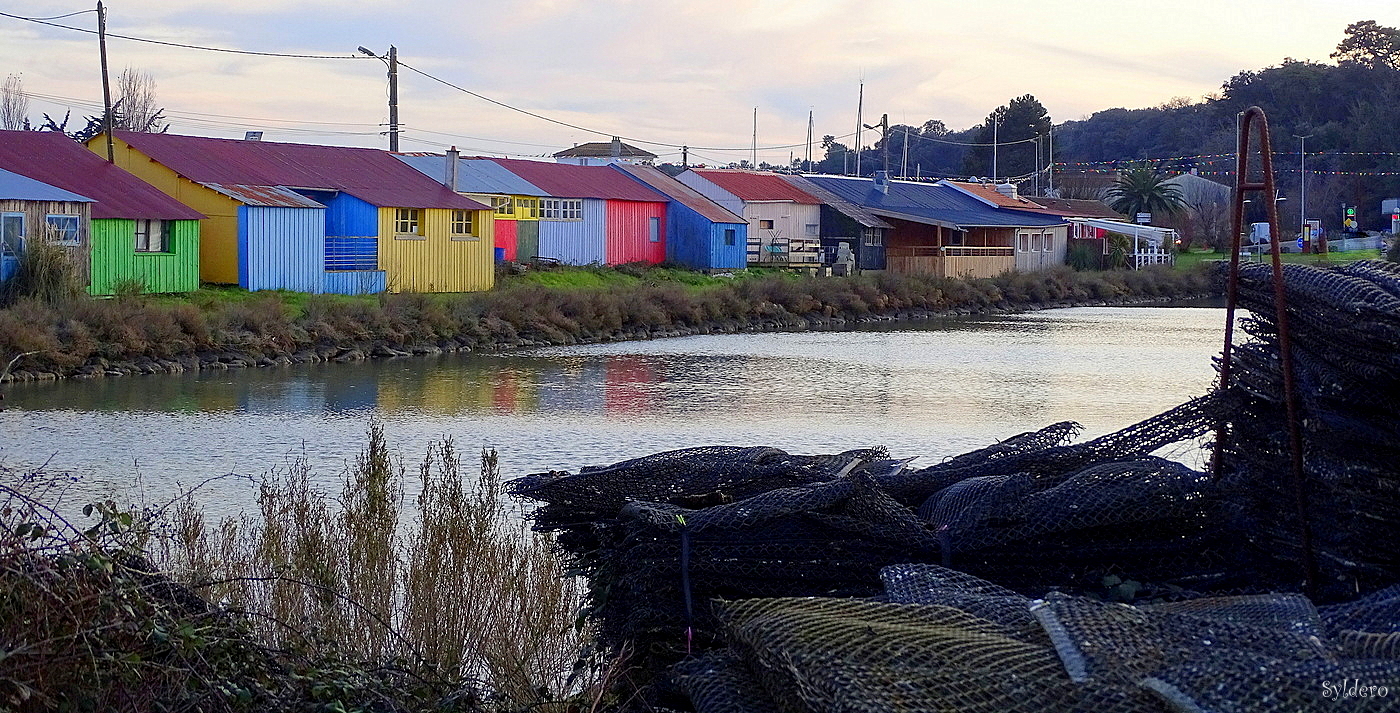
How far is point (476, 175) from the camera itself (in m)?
46.0

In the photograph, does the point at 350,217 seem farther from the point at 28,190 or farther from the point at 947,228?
the point at 947,228

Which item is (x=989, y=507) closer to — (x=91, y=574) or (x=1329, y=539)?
(x=1329, y=539)

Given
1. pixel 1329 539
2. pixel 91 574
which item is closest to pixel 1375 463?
pixel 1329 539

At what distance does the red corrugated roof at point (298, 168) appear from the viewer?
1435 inches

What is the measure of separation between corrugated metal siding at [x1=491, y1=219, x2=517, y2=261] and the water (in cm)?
1118

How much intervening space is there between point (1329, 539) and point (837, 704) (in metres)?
2.50

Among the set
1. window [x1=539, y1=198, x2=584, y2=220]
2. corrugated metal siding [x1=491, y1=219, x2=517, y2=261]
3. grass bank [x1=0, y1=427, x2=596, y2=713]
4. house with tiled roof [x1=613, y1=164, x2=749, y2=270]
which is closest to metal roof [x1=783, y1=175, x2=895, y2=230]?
house with tiled roof [x1=613, y1=164, x2=749, y2=270]

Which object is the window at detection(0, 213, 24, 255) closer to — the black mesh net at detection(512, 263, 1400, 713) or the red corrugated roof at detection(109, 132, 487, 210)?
the red corrugated roof at detection(109, 132, 487, 210)

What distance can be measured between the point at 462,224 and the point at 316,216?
5695 mm

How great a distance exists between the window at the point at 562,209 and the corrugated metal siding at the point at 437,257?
530cm

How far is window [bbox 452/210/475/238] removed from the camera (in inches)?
1583

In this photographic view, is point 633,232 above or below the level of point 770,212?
below

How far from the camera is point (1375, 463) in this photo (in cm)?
501

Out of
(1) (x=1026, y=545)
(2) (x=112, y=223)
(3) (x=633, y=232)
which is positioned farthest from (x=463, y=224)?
(1) (x=1026, y=545)
